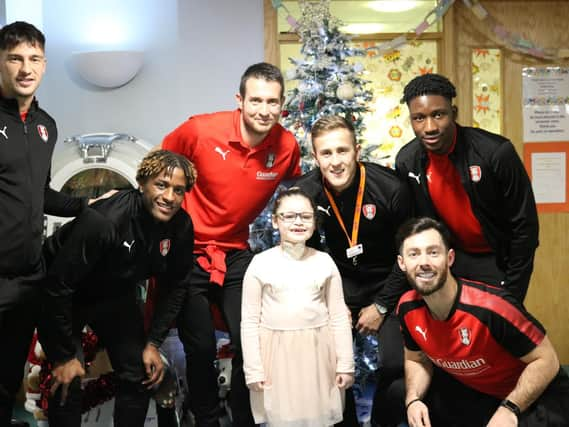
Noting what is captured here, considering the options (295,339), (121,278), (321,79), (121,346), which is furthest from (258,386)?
(321,79)

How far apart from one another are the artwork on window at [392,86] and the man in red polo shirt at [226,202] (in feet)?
5.44

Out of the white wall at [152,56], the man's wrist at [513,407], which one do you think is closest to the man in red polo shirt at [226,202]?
the man's wrist at [513,407]

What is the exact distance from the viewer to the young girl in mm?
2646

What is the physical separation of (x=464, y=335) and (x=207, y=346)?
114 cm

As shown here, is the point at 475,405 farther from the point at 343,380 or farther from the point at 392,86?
the point at 392,86

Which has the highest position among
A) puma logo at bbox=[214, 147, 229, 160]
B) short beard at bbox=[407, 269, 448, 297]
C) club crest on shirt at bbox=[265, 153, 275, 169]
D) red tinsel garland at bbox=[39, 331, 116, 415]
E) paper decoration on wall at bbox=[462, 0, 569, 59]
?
paper decoration on wall at bbox=[462, 0, 569, 59]

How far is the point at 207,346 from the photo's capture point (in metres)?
3.00

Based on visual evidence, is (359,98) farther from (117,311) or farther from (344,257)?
(117,311)

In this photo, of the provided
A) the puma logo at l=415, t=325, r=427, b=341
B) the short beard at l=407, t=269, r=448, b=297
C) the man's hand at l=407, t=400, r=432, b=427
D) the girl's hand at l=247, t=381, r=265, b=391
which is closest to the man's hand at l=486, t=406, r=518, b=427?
the man's hand at l=407, t=400, r=432, b=427

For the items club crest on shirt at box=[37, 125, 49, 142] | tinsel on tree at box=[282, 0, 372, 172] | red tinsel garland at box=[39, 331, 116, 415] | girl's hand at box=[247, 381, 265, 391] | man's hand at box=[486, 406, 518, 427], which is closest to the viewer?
man's hand at box=[486, 406, 518, 427]

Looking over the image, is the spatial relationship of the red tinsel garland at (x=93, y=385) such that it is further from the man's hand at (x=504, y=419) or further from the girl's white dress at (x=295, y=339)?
the man's hand at (x=504, y=419)

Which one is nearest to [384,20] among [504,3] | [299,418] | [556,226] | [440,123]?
[504,3]

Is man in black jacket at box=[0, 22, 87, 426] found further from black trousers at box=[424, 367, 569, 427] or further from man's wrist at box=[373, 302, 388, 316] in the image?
black trousers at box=[424, 367, 569, 427]

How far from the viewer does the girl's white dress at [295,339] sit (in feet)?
8.68
